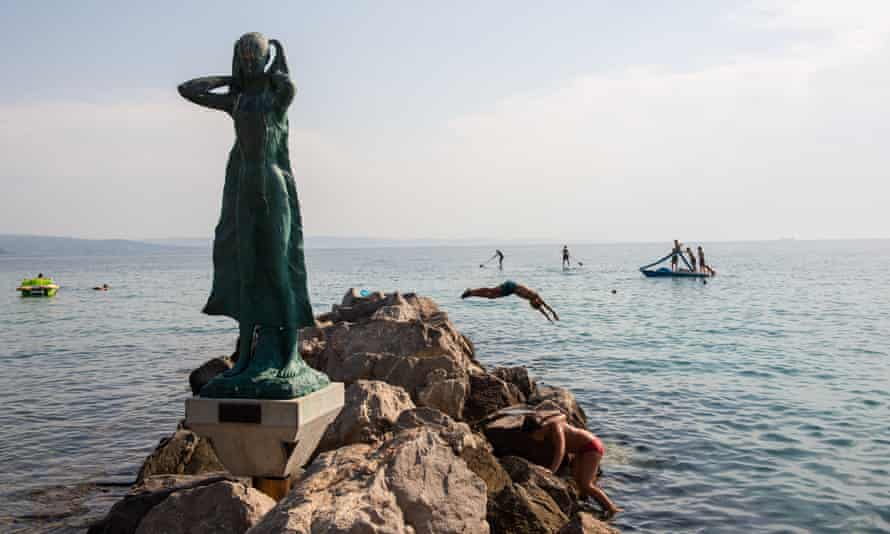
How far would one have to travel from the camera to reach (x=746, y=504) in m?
9.91

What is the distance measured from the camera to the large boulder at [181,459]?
8.77m

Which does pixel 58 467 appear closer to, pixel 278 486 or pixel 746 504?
pixel 278 486

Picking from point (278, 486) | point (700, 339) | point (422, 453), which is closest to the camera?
point (422, 453)

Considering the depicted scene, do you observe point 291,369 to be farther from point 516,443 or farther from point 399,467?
point 516,443

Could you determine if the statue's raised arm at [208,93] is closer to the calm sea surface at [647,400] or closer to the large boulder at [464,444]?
the large boulder at [464,444]

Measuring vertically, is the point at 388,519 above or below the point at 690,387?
above

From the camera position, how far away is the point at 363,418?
856 cm

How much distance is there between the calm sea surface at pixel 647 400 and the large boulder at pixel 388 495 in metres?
4.09

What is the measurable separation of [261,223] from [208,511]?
2.71 m

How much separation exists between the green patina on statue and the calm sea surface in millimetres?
3866

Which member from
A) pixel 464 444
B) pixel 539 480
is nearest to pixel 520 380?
pixel 539 480

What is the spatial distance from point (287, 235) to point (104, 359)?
18.9 meters

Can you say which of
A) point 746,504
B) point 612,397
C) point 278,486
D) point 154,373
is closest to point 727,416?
point 612,397

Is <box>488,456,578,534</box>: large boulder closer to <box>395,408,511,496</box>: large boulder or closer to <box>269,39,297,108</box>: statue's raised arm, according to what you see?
<box>395,408,511,496</box>: large boulder
